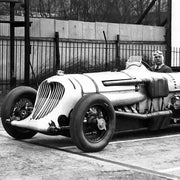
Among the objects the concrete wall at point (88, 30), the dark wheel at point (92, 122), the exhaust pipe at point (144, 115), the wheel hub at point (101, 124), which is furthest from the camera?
the concrete wall at point (88, 30)

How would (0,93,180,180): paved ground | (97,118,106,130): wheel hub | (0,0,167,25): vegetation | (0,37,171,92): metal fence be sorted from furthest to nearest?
(0,0,167,25): vegetation → (0,37,171,92): metal fence → (97,118,106,130): wheel hub → (0,93,180,180): paved ground

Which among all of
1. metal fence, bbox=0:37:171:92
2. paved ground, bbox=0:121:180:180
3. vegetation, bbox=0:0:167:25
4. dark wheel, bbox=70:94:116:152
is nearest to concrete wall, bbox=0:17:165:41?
metal fence, bbox=0:37:171:92

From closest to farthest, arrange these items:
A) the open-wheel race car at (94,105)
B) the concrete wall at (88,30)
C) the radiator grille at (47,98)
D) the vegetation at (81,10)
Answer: the open-wheel race car at (94,105), the radiator grille at (47,98), the concrete wall at (88,30), the vegetation at (81,10)

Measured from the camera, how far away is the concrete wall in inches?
667

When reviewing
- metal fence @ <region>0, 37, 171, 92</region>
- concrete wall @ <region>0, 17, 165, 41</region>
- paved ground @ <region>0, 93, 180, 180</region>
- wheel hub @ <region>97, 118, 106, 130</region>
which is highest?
concrete wall @ <region>0, 17, 165, 41</region>

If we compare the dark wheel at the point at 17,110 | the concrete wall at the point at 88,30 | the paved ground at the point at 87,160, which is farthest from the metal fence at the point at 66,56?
the paved ground at the point at 87,160

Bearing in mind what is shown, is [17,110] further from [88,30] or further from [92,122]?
[88,30]

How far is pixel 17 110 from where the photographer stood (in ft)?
27.4

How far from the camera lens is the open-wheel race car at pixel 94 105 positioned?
7.39 metres

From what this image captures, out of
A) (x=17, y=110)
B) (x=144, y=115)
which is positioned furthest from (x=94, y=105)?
(x=17, y=110)

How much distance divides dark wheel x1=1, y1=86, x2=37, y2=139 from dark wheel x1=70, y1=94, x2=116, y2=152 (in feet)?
4.36

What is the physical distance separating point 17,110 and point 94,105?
1.58 m

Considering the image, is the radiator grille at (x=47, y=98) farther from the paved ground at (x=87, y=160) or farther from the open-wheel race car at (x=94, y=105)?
the paved ground at (x=87, y=160)

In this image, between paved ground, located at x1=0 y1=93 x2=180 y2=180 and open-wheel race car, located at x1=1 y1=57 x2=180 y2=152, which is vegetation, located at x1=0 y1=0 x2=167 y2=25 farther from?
paved ground, located at x1=0 y1=93 x2=180 y2=180
